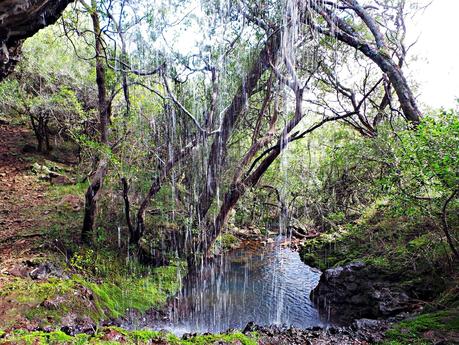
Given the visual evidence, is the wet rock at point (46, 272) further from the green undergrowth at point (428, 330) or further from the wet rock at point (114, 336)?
the green undergrowth at point (428, 330)

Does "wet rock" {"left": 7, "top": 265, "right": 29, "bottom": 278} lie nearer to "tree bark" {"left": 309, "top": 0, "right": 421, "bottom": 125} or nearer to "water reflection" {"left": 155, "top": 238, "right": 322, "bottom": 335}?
"water reflection" {"left": 155, "top": 238, "right": 322, "bottom": 335}

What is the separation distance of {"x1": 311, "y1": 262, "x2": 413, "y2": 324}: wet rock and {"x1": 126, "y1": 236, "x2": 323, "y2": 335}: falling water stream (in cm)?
53

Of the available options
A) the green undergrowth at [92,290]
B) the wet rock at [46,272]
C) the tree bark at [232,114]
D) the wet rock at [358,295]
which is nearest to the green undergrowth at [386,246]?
the wet rock at [358,295]

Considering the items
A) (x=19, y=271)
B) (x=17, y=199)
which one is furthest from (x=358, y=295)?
(x=17, y=199)

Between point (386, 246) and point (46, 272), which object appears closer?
Answer: point (46, 272)

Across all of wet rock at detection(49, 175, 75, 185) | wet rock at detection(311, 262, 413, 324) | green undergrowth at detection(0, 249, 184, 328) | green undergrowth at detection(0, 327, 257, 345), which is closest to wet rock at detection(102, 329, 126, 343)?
green undergrowth at detection(0, 327, 257, 345)

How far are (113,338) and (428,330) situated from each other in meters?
4.24

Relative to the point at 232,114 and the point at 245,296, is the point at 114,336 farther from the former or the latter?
the point at 232,114

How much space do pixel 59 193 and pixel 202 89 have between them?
6.57m

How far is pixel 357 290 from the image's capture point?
312 inches

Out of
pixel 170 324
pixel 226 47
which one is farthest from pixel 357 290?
pixel 226 47

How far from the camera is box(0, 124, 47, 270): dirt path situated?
7497mm

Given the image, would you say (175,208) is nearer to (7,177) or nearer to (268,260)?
(268,260)

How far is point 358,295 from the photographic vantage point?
7.83 metres
